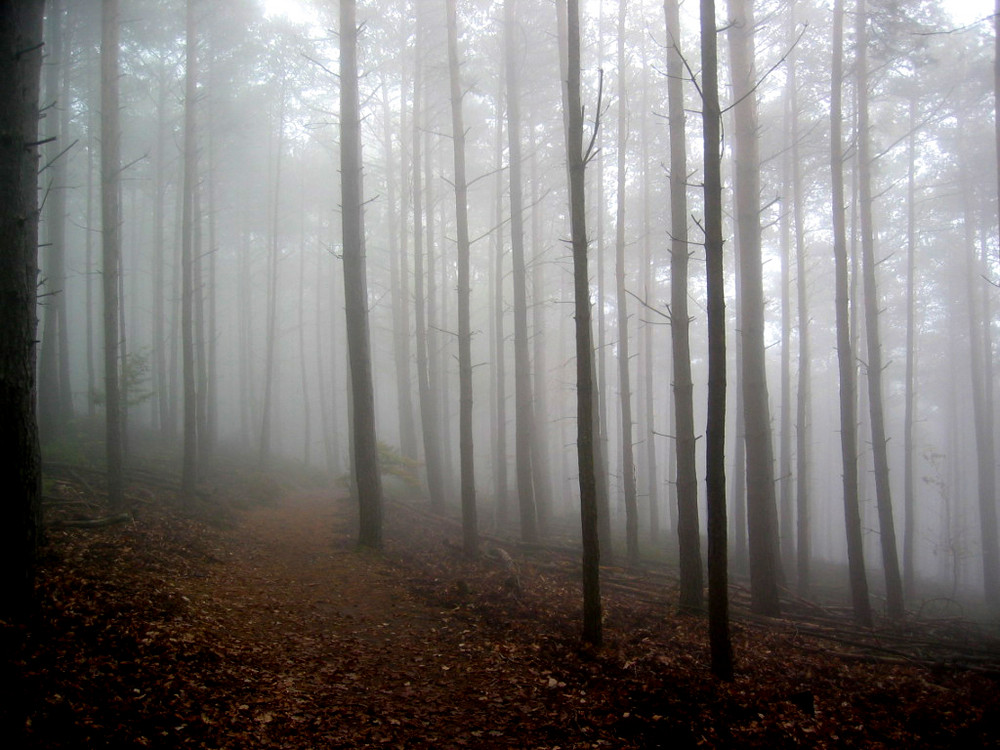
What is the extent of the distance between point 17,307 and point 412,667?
5.48m

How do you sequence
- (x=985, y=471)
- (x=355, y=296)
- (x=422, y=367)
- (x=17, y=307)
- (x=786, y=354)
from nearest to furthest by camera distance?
(x=17, y=307) < (x=355, y=296) < (x=985, y=471) < (x=422, y=367) < (x=786, y=354)

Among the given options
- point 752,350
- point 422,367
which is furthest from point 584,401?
point 422,367

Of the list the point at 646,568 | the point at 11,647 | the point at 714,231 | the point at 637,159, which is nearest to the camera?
the point at 11,647

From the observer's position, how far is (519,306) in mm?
13570

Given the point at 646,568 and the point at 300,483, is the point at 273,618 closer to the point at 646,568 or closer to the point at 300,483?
the point at 646,568

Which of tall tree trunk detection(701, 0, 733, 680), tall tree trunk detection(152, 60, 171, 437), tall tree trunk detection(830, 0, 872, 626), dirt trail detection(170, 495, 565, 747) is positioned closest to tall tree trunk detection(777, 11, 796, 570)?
tall tree trunk detection(830, 0, 872, 626)

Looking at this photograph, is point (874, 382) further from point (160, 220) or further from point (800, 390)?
point (160, 220)

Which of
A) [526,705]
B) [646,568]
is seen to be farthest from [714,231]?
[646,568]

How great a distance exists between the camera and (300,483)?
75.4 feet

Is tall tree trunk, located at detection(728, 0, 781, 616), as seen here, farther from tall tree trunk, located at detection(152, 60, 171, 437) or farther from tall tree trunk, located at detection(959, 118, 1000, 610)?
tall tree trunk, located at detection(152, 60, 171, 437)

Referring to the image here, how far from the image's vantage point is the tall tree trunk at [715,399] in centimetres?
586

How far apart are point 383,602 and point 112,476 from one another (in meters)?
6.58

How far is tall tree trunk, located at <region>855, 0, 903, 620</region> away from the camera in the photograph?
11.3m

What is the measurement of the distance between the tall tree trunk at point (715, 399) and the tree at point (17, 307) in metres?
6.82
